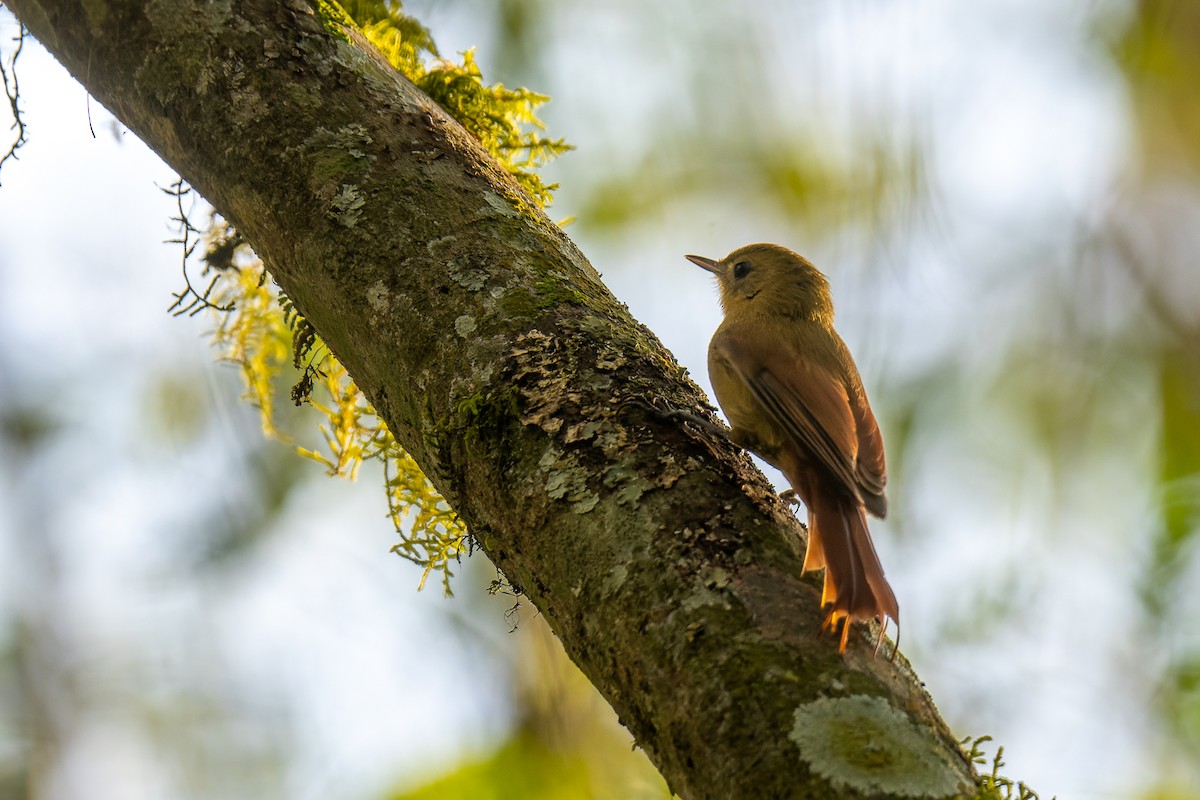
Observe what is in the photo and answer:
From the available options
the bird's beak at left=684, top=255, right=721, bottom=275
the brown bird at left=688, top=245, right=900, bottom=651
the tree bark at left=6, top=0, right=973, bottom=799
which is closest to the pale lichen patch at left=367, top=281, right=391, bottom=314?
the tree bark at left=6, top=0, right=973, bottom=799

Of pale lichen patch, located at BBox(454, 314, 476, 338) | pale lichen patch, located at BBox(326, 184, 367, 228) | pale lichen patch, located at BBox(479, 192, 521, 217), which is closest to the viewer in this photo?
pale lichen patch, located at BBox(454, 314, 476, 338)

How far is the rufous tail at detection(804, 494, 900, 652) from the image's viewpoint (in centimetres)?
172

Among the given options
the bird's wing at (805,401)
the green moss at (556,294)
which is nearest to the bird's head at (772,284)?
the bird's wing at (805,401)

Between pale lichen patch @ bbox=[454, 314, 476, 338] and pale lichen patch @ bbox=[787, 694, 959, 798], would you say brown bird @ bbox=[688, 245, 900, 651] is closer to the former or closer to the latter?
pale lichen patch @ bbox=[787, 694, 959, 798]

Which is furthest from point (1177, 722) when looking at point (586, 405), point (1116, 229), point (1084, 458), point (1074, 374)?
point (586, 405)

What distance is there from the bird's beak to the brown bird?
8 centimetres

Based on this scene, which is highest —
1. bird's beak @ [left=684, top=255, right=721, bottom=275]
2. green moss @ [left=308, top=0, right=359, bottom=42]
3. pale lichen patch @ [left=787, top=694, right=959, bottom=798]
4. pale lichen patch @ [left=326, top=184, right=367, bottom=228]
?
bird's beak @ [left=684, top=255, right=721, bottom=275]

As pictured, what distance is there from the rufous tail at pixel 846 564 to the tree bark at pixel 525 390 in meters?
0.04

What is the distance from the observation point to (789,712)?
4.92ft

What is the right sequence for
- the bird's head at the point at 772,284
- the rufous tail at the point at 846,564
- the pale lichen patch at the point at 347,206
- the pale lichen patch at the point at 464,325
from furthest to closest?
1. the bird's head at the point at 772,284
2. the pale lichen patch at the point at 347,206
3. the pale lichen patch at the point at 464,325
4. the rufous tail at the point at 846,564

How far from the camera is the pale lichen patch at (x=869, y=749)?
4.66ft

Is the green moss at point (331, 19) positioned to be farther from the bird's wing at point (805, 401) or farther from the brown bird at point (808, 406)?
the bird's wing at point (805, 401)

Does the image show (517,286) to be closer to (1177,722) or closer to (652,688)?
(652,688)

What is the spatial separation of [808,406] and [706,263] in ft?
5.16
